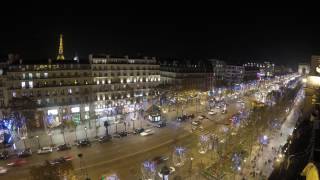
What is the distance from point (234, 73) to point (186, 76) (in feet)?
170

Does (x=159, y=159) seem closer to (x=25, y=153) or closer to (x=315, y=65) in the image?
(x=25, y=153)

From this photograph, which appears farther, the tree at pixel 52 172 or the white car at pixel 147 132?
the white car at pixel 147 132

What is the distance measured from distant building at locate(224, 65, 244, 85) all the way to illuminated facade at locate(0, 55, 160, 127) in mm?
61292

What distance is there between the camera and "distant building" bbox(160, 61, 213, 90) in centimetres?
7269

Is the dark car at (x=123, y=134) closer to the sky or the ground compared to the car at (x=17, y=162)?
closer to the sky

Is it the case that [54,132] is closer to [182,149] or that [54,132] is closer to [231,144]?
[182,149]

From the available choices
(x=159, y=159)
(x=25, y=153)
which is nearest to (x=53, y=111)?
(x=25, y=153)

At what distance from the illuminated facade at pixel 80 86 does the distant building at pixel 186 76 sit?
9.29 m

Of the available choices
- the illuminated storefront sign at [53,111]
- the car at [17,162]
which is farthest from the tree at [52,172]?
the illuminated storefront sign at [53,111]

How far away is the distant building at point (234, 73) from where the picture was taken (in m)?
115

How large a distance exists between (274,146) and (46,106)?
42.0 m

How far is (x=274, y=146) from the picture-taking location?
3709 cm

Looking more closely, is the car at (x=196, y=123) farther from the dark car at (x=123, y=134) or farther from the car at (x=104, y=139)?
the car at (x=104, y=139)

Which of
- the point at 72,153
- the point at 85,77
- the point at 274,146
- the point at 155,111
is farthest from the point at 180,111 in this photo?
the point at 72,153
